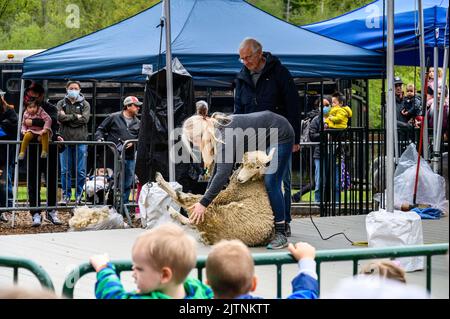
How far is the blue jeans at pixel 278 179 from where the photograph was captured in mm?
9266

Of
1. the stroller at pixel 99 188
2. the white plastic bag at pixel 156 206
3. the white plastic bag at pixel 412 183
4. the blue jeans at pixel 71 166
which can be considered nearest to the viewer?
the white plastic bag at pixel 156 206

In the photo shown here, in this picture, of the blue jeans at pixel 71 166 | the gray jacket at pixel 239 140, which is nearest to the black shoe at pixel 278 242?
the gray jacket at pixel 239 140

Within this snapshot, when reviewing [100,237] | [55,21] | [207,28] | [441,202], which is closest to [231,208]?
[100,237]

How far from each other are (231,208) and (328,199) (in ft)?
13.7

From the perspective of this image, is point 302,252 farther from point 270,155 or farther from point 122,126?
point 122,126

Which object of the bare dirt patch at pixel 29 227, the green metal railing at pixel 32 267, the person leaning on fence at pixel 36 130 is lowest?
the bare dirt patch at pixel 29 227

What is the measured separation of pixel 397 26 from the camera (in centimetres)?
1380

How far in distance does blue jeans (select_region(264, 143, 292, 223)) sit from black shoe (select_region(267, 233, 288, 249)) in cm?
15

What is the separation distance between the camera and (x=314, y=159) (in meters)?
16.9

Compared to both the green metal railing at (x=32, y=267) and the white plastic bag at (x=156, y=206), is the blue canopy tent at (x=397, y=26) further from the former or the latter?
the green metal railing at (x=32, y=267)

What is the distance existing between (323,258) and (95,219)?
7965 millimetres

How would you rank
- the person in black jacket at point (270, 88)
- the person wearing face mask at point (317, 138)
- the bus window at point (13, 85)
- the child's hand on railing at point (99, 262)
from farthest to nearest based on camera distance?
the bus window at point (13, 85)
the person wearing face mask at point (317, 138)
the person in black jacket at point (270, 88)
the child's hand on railing at point (99, 262)

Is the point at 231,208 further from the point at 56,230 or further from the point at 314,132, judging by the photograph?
the point at 314,132

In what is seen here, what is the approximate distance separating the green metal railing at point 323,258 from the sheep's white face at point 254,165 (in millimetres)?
4789
